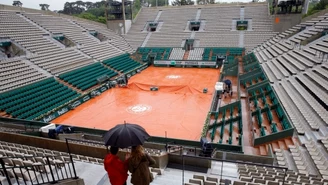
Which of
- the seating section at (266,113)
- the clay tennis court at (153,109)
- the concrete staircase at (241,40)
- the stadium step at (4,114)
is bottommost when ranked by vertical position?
the clay tennis court at (153,109)

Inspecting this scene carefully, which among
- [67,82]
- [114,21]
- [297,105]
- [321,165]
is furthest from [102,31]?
[321,165]

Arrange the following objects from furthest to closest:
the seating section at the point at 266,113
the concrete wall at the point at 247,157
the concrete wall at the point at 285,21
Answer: the concrete wall at the point at 285,21 → the seating section at the point at 266,113 → the concrete wall at the point at 247,157

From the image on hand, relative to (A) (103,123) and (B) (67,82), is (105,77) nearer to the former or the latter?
(B) (67,82)

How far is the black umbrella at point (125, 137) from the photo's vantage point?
12.4 feet

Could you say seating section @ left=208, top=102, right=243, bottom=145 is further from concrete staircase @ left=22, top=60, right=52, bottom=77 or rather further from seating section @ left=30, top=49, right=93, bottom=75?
seating section @ left=30, top=49, right=93, bottom=75

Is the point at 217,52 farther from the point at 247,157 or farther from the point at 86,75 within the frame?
the point at 247,157

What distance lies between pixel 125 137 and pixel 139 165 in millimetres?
555

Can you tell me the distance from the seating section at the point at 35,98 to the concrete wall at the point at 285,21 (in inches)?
1134

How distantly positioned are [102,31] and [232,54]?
21.0 metres

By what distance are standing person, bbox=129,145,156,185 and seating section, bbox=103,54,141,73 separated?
76.0ft

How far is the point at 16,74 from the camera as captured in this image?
17703 millimetres

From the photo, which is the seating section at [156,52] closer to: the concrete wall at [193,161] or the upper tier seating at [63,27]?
the upper tier seating at [63,27]

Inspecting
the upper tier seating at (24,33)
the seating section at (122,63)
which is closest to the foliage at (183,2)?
the seating section at (122,63)

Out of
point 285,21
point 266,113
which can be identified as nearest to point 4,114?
point 266,113
